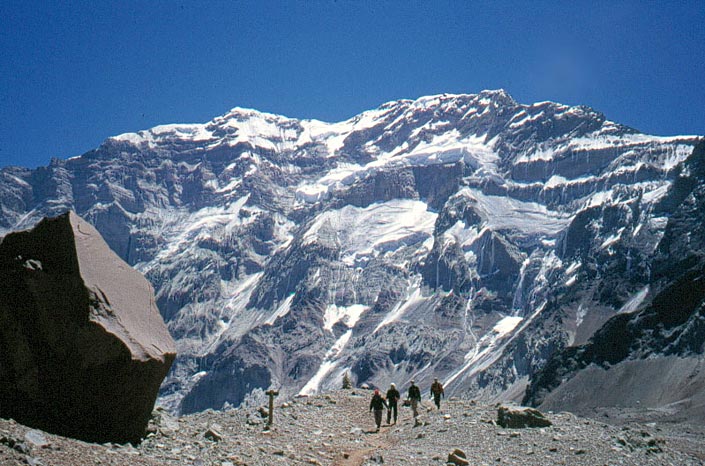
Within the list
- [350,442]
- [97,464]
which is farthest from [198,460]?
[350,442]

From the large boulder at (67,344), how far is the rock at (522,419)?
13641 millimetres

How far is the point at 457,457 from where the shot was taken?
2064 cm

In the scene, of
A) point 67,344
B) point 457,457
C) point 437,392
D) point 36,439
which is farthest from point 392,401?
point 36,439

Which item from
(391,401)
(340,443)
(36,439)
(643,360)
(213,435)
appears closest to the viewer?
(36,439)

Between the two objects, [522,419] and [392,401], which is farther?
[392,401]

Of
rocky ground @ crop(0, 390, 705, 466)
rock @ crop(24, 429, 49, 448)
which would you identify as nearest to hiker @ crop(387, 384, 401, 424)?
rocky ground @ crop(0, 390, 705, 466)

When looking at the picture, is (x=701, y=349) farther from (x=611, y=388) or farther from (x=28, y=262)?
(x=28, y=262)

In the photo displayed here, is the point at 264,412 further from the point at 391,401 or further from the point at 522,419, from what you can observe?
the point at 522,419

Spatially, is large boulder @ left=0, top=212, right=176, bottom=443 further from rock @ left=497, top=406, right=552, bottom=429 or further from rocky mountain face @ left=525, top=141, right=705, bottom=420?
rocky mountain face @ left=525, top=141, right=705, bottom=420

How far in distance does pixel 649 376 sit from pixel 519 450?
342ft

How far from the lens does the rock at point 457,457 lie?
2052cm

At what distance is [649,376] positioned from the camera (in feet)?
382

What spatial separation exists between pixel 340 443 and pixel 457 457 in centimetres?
546

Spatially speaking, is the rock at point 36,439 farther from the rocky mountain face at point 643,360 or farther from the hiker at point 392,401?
the rocky mountain face at point 643,360
